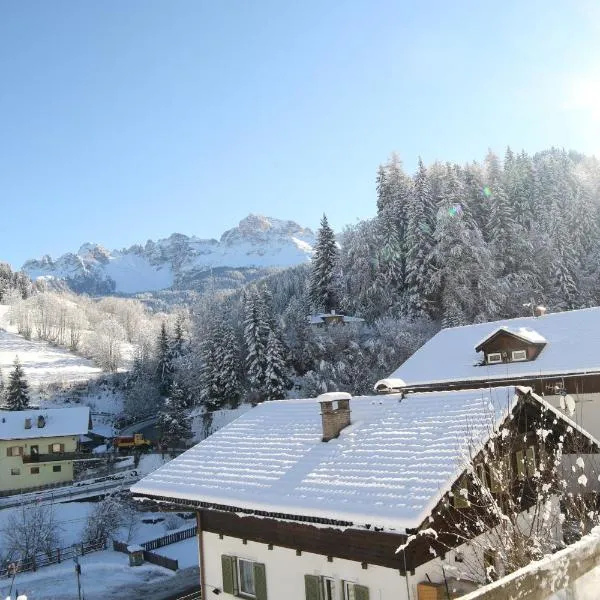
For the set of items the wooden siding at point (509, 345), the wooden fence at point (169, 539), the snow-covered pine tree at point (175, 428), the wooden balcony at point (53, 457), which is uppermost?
the wooden siding at point (509, 345)

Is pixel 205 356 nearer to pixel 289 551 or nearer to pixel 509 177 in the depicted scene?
pixel 509 177

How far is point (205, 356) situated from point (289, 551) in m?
45.5

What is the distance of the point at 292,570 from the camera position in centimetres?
1250

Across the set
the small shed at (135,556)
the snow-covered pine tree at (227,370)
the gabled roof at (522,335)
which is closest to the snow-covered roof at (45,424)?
the snow-covered pine tree at (227,370)

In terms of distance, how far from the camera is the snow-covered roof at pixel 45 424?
169 ft

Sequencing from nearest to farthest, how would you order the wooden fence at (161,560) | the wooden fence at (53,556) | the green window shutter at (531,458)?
the green window shutter at (531,458)
the wooden fence at (161,560)
the wooden fence at (53,556)

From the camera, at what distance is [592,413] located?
2362 cm

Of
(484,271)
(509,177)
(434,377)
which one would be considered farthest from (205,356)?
(509,177)

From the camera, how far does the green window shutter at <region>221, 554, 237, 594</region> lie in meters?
13.8

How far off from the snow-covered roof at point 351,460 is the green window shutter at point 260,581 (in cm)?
167

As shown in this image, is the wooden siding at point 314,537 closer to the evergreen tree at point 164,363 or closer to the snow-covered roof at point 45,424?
the snow-covered roof at point 45,424

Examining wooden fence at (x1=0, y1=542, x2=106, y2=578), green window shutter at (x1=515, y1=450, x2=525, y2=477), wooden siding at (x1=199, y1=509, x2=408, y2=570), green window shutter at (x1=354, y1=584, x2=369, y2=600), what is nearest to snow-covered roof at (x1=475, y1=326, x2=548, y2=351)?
green window shutter at (x1=515, y1=450, x2=525, y2=477)

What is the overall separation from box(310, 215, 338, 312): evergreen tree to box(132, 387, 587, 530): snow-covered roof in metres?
48.2

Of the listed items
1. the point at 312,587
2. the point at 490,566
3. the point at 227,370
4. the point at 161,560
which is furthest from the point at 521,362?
the point at 227,370
